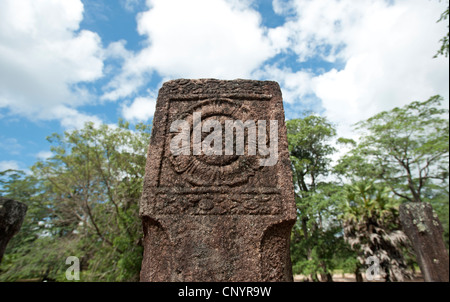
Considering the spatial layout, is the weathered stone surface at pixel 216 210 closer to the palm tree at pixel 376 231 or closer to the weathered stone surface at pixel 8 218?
the weathered stone surface at pixel 8 218

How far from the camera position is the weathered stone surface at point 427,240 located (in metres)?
5.38

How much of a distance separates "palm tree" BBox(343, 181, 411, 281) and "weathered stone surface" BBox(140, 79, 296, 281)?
8.43 meters

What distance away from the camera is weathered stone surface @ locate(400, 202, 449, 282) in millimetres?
5383

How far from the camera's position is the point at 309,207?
28.9ft

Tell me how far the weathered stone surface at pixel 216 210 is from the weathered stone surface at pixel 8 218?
7.42 ft

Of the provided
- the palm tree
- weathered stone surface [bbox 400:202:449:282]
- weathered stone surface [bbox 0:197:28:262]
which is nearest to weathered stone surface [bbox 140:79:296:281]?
weathered stone surface [bbox 0:197:28:262]

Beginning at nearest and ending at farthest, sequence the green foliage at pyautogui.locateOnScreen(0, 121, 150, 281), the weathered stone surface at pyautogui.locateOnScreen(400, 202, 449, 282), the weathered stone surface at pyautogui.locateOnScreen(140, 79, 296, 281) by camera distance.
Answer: the weathered stone surface at pyautogui.locateOnScreen(140, 79, 296, 281)
the weathered stone surface at pyautogui.locateOnScreen(400, 202, 449, 282)
the green foliage at pyautogui.locateOnScreen(0, 121, 150, 281)

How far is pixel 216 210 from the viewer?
192 cm

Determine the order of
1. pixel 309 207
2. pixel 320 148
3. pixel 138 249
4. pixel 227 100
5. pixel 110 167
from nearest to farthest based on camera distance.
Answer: pixel 227 100 → pixel 138 249 → pixel 110 167 → pixel 309 207 → pixel 320 148

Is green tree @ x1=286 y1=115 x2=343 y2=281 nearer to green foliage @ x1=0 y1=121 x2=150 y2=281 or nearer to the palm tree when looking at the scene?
the palm tree
